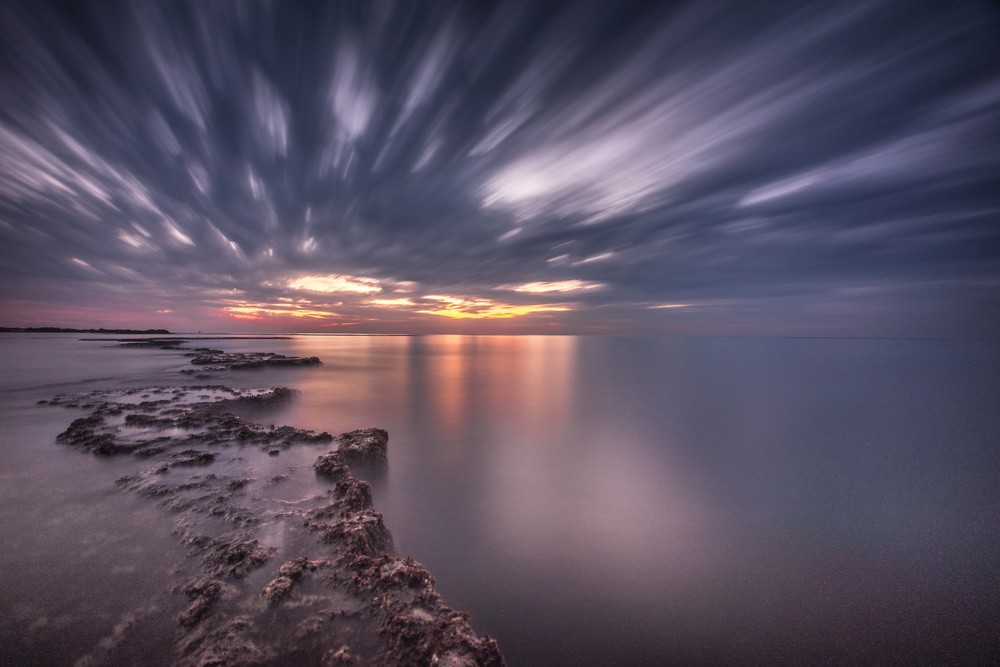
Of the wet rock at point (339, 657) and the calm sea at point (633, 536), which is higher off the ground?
the wet rock at point (339, 657)

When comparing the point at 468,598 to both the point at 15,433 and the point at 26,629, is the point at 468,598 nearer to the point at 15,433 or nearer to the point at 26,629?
the point at 26,629

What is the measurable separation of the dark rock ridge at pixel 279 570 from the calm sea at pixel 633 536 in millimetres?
415

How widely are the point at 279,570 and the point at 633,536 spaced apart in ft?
20.0

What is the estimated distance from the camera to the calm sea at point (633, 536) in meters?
4.21

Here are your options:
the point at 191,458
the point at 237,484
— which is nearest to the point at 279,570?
the point at 237,484

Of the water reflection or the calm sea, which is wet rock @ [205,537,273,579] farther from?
the water reflection

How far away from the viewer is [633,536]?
21.9 ft

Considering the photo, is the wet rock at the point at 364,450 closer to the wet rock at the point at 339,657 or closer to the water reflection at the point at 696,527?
the water reflection at the point at 696,527

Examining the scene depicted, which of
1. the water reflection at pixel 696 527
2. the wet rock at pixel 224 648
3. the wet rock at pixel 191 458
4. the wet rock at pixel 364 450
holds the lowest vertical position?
the water reflection at pixel 696 527

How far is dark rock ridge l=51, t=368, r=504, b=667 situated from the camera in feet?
9.78

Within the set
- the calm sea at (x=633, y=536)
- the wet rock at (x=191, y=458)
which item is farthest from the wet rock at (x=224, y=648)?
the wet rock at (x=191, y=458)

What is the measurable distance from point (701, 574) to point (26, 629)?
27.7ft

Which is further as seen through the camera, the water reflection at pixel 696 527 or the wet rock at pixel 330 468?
the wet rock at pixel 330 468

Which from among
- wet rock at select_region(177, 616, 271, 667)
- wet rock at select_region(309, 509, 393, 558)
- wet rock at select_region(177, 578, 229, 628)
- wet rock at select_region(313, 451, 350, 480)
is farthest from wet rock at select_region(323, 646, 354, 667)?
wet rock at select_region(313, 451, 350, 480)
